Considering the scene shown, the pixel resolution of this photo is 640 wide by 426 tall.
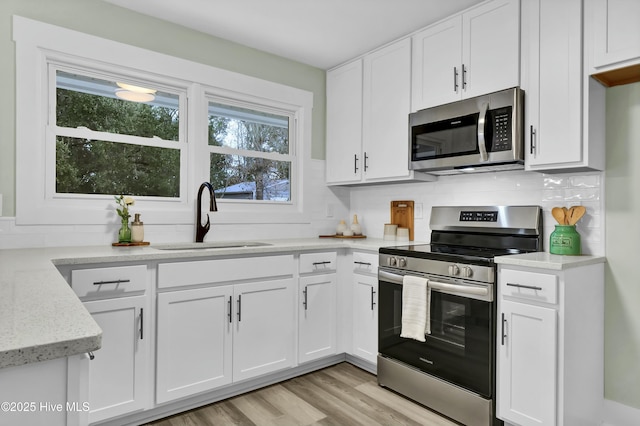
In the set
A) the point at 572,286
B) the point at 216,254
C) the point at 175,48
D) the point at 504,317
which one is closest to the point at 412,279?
the point at 504,317

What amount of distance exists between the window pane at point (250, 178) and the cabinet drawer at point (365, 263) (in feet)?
3.16

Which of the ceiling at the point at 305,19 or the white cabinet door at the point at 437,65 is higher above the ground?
the ceiling at the point at 305,19

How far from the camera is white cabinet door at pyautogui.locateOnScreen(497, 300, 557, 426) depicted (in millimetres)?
1882

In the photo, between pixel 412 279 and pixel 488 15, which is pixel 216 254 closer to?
pixel 412 279

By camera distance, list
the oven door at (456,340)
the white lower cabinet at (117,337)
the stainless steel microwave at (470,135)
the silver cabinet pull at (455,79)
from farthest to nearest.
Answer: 1. the silver cabinet pull at (455,79)
2. the stainless steel microwave at (470,135)
3. the oven door at (456,340)
4. the white lower cabinet at (117,337)

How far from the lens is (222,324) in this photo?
2.41m

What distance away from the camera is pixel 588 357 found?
2.08 meters

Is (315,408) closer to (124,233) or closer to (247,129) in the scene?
(124,233)

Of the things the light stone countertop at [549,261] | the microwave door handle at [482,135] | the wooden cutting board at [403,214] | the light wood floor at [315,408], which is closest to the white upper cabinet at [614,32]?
the microwave door handle at [482,135]

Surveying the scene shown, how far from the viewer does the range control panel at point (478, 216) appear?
8.67 ft

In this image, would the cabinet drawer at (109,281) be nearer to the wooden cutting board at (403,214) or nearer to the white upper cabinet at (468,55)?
the wooden cutting board at (403,214)

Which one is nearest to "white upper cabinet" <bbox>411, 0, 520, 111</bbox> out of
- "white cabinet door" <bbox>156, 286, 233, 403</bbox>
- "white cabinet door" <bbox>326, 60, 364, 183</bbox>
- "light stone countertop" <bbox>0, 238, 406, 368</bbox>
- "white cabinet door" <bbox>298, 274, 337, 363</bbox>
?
"white cabinet door" <bbox>326, 60, 364, 183</bbox>

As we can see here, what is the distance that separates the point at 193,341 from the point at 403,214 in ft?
6.25

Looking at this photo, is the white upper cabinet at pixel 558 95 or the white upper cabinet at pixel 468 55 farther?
the white upper cabinet at pixel 468 55
